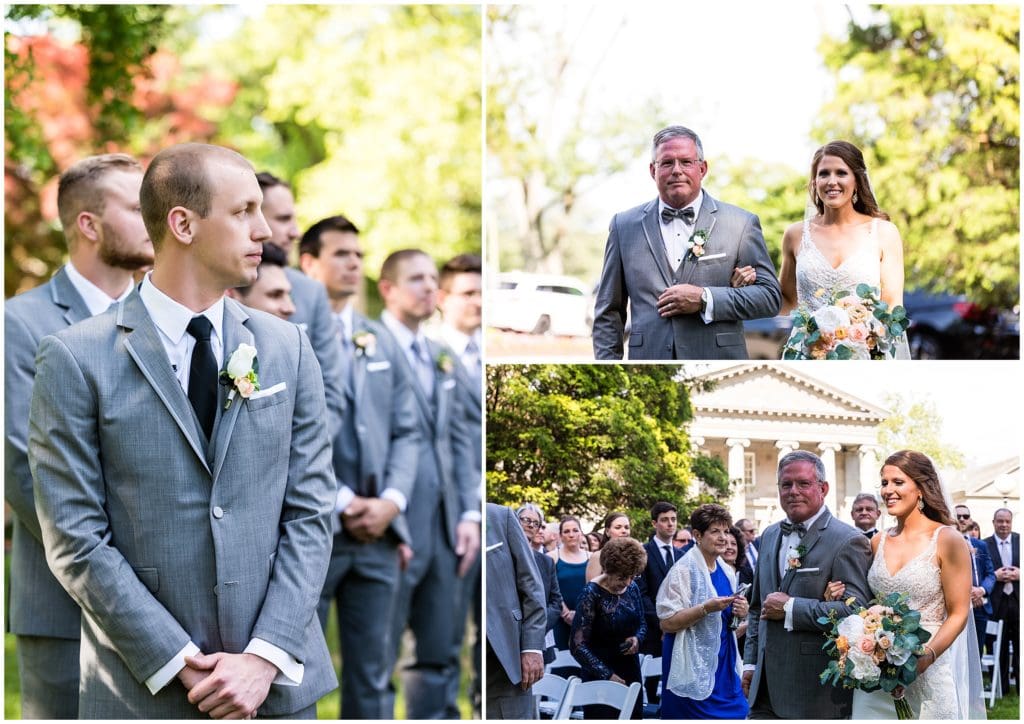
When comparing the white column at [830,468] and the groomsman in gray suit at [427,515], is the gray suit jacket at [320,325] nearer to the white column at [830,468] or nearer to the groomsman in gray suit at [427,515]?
the groomsman in gray suit at [427,515]

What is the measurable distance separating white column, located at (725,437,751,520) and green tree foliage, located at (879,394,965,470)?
0.52 metres

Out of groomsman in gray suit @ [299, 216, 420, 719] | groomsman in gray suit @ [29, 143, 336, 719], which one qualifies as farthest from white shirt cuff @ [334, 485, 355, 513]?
groomsman in gray suit @ [29, 143, 336, 719]

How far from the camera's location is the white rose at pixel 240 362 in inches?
130

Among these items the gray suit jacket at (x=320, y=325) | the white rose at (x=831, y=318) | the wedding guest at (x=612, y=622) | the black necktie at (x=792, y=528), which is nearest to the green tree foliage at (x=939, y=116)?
the white rose at (x=831, y=318)

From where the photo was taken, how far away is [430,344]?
623 centimetres

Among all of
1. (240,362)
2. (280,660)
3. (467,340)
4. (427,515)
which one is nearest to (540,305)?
(240,362)

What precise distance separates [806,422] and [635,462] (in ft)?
2.13

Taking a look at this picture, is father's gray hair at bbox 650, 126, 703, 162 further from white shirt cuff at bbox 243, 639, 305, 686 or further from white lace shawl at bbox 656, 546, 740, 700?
white shirt cuff at bbox 243, 639, 305, 686

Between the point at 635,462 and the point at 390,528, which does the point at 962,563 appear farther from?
the point at 390,528

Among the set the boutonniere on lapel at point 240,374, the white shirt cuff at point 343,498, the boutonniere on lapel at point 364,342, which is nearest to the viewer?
the boutonniere on lapel at point 240,374

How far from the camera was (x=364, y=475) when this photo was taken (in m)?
5.34

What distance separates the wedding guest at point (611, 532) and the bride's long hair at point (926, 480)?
38.4 inches

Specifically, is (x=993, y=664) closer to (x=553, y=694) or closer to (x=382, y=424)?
(x=553, y=694)

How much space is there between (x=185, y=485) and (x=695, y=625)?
201 cm
